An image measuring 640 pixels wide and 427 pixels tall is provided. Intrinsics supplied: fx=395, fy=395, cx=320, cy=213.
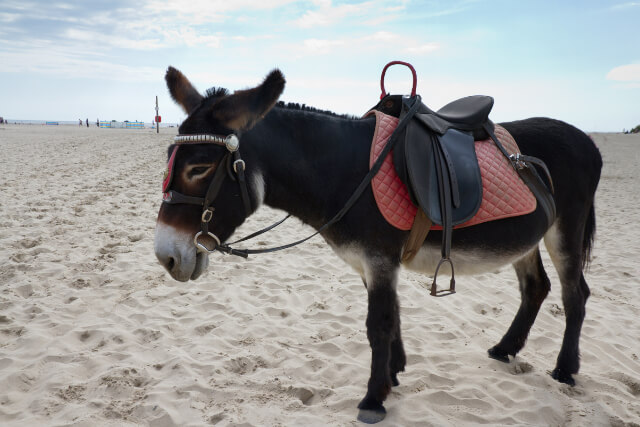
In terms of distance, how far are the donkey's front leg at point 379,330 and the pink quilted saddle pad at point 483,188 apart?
35 centimetres

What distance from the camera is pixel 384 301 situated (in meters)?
2.53

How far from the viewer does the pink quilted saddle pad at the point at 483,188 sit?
2.43 m

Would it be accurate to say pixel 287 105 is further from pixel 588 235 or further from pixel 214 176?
pixel 588 235

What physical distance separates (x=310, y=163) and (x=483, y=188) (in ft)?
3.89

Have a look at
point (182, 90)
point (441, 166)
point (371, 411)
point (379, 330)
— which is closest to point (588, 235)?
point (441, 166)

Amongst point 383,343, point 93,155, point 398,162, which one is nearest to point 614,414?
point 383,343

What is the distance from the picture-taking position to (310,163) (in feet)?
8.24

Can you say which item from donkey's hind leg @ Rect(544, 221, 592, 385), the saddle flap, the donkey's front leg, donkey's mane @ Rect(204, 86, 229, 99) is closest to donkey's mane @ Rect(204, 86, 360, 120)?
donkey's mane @ Rect(204, 86, 229, 99)

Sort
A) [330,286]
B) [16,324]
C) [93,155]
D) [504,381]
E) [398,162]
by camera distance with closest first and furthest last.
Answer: [398,162], [504,381], [16,324], [330,286], [93,155]

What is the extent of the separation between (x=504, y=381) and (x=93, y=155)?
1892cm

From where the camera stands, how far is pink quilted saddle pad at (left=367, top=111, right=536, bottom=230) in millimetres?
2434

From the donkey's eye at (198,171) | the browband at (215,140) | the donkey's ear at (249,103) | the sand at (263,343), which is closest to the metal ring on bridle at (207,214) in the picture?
the donkey's eye at (198,171)

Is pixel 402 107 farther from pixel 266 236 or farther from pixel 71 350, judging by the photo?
pixel 266 236

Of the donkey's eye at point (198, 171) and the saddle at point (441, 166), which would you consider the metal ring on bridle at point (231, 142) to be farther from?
the saddle at point (441, 166)
